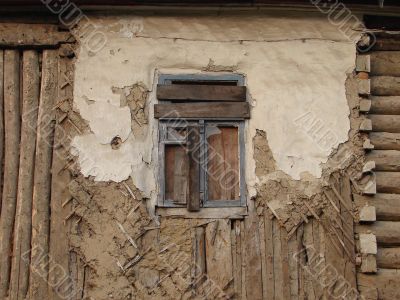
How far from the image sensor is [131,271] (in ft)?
16.3

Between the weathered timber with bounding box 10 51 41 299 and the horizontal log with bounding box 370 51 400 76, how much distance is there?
3429 millimetres

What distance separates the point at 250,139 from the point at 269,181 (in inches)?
17.8

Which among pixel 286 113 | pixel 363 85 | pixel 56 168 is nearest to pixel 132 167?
pixel 56 168

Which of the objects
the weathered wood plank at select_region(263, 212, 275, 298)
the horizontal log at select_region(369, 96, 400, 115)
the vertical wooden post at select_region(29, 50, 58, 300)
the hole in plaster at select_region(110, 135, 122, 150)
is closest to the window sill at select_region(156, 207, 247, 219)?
the weathered wood plank at select_region(263, 212, 275, 298)

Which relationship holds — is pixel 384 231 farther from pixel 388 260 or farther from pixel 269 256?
pixel 269 256

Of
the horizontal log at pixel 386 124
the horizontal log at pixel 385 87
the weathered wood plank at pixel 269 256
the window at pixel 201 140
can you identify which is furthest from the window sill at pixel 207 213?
the horizontal log at pixel 385 87

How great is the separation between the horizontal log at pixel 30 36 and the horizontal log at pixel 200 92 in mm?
1074

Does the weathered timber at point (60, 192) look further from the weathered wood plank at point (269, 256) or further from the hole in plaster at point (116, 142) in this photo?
the weathered wood plank at point (269, 256)

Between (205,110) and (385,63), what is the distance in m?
1.97

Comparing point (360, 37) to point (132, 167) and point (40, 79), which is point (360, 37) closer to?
point (132, 167)

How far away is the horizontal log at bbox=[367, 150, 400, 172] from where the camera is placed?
536 centimetres

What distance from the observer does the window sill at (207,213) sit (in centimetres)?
512

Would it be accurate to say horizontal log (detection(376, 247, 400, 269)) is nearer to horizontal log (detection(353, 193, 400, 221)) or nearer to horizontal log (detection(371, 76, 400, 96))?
horizontal log (detection(353, 193, 400, 221))

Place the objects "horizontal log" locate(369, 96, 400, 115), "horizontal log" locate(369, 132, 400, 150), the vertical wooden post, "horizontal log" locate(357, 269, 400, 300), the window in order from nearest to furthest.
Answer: the vertical wooden post, "horizontal log" locate(357, 269, 400, 300), the window, "horizontal log" locate(369, 132, 400, 150), "horizontal log" locate(369, 96, 400, 115)
